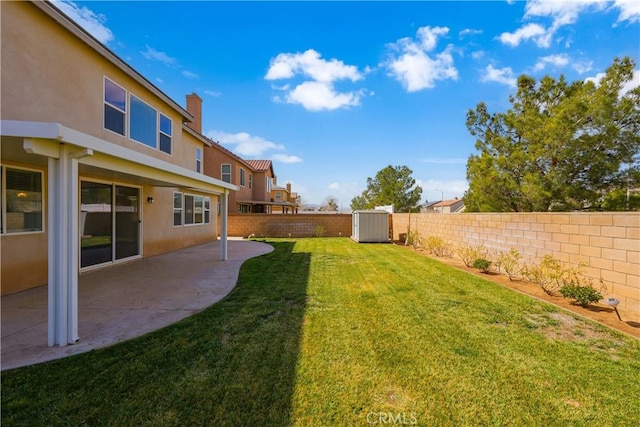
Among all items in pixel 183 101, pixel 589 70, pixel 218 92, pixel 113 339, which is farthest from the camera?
pixel 183 101

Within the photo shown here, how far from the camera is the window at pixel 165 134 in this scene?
10.2 metres

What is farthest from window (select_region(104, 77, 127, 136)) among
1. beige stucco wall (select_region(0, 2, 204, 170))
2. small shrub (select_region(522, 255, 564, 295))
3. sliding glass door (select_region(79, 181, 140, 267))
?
small shrub (select_region(522, 255, 564, 295))

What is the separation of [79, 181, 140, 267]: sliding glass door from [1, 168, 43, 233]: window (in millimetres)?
1233

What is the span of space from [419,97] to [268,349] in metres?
14.9

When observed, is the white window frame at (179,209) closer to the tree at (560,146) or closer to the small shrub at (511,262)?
the small shrub at (511,262)

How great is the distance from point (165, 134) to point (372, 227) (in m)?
10.6

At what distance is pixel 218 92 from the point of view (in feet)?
48.0

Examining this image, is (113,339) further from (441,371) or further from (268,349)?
(441,371)

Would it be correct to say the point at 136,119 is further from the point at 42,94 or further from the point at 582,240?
the point at 582,240

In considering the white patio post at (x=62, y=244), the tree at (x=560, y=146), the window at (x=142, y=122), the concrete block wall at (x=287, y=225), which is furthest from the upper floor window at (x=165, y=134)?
the tree at (x=560, y=146)

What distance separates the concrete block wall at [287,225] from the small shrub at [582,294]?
1441 centimetres

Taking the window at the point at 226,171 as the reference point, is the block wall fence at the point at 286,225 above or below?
below

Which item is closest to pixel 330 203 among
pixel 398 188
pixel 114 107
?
pixel 398 188

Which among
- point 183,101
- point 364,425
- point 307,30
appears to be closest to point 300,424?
point 364,425
